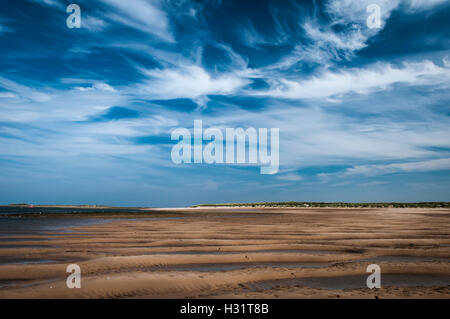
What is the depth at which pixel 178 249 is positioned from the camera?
21.9 feet

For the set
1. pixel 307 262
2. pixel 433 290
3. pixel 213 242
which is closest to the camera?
pixel 433 290

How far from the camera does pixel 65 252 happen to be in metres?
6.28

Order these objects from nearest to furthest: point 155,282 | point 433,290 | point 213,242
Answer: point 433,290, point 155,282, point 213,242

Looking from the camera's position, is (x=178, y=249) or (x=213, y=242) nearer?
(x=178, y=249)

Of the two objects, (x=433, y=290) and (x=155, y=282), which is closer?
(x=433, y=290)

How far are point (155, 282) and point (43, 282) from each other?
1.46m
